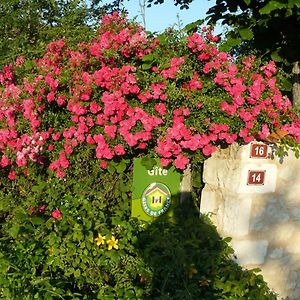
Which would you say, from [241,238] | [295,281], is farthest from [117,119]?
[295,281]

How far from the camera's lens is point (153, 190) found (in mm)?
4188

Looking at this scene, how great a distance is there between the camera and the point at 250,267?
402cm

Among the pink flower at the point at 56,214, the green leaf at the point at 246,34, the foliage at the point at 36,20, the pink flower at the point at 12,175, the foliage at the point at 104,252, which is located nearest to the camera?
the foliage at the point at 104,252

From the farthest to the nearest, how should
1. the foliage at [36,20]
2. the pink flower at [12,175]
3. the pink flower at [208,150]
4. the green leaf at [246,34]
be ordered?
1. the foliage at [36,20]
2. the pink flower at [12,175]
3. the green leaf at [246,34]
4. the pink flower at [208,150]

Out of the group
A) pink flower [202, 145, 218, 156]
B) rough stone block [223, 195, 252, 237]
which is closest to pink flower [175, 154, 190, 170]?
pink flower [202, 145, 218, 156]

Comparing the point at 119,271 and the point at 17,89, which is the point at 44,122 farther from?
the point at 119,271

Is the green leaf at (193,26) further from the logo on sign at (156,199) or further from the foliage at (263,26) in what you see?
the logo on sign at (156,199)

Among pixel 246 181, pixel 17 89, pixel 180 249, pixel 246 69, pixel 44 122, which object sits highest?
pixel 246 69

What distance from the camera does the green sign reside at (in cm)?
411

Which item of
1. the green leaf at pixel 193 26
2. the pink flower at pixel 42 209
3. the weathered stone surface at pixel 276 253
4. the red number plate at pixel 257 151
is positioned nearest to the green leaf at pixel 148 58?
the green leaf at pixel 193 26

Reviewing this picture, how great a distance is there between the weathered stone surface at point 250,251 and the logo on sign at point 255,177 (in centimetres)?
45

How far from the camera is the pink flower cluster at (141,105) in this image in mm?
3887

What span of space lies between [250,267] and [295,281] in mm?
469

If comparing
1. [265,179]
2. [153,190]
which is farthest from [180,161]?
[265,179]
